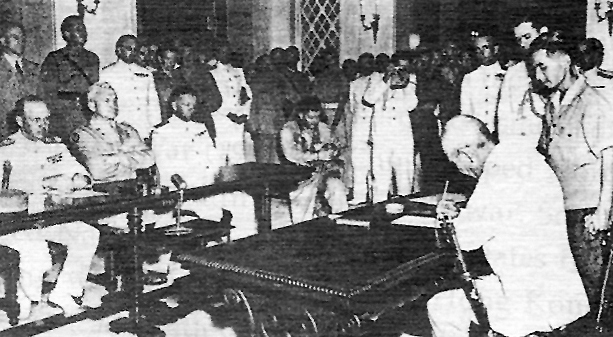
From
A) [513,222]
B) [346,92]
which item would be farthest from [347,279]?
[346,92]

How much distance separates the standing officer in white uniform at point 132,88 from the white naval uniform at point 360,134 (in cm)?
71

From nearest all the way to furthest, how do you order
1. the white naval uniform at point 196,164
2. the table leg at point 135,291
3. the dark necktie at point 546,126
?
the dark necktie at point 546,126 → the table leg at point 135,291 → the white naval uniform at point 196,164

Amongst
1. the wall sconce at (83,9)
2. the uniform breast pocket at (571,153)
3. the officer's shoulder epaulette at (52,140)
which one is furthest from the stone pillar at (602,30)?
the officer's shoulder epaulette at (52,140)

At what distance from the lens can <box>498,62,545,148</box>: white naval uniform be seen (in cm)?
230

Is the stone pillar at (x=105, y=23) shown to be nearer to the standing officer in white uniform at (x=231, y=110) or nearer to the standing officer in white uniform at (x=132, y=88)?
the standing officer in white uniform at (x=132, y=88)

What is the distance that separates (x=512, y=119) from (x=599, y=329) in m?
0.69

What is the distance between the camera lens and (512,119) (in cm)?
230

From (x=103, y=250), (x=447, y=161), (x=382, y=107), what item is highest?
(x=382, y=107)

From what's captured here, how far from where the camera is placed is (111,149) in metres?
2.68

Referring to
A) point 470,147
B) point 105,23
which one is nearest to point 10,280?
point 105,23

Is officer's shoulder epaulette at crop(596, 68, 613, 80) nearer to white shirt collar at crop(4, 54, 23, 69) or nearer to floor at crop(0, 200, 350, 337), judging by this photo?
floor at crop(0, 200, 350, 337)

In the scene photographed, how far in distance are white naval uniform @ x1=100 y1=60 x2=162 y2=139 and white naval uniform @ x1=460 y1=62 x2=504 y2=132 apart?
1.07m

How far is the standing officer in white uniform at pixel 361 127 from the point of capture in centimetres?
261

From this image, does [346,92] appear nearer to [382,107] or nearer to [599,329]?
[382,107]
